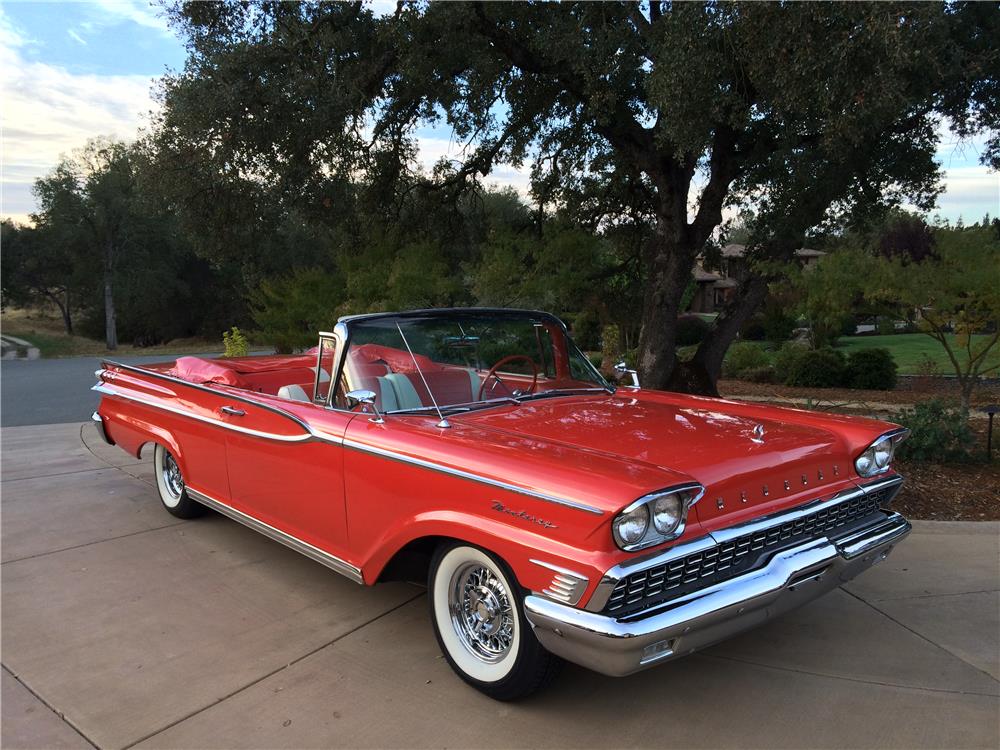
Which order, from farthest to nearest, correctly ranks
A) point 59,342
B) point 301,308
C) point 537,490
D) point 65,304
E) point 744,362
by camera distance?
point 65,304
point 59,342
point 744,362
point 301,308
point 537,490

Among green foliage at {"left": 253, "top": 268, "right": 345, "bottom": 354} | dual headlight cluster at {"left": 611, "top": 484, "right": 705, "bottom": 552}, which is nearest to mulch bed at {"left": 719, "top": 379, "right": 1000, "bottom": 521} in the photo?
dual headlight cluster at {"left": 611, "top": 484, "right": 705, "bottom": 552}

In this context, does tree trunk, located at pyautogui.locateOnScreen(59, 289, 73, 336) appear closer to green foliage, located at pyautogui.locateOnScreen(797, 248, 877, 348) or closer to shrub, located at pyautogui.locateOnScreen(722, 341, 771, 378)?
shrub, located at pyautogui.locateOnScreen(722, 341, 771, 378)

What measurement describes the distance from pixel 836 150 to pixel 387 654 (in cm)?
589

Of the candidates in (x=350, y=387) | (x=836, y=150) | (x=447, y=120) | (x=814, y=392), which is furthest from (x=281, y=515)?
(x=814, y=392)

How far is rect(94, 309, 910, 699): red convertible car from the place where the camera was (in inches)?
97.3

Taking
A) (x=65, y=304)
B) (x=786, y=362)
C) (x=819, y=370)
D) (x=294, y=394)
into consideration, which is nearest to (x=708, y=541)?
(x=294, y=394)

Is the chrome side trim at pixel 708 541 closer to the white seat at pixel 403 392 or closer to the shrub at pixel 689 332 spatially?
the white seat at pixel 403 392

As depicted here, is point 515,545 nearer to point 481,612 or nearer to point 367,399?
point 481,612

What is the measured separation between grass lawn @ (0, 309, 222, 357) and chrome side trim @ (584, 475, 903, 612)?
29.9m

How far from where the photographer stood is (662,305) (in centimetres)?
859

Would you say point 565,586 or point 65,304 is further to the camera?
point 65,304

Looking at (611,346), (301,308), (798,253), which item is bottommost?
(611,346)

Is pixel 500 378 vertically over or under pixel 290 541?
over

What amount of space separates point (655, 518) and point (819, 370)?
40.4 ft
